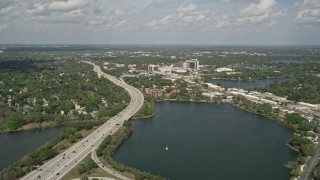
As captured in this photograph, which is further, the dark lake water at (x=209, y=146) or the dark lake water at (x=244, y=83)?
the dark lake water at (x=244, y=83)

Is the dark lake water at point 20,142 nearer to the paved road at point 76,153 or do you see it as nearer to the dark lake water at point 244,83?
the paved road at point 76,153

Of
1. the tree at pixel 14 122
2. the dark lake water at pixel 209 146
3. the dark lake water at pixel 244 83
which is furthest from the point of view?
the dark lake water at pixel 244 83

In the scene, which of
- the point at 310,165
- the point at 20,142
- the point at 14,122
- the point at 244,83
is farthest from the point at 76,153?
the point at 244,83

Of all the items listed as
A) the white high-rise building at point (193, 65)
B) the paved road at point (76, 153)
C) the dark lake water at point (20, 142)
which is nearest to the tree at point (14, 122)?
the dark lake water at point (20, 142)

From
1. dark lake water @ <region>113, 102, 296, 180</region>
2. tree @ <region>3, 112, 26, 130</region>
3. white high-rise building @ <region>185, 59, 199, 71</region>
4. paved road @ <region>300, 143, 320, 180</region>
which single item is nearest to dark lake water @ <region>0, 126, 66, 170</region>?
tree @ <region>3, 112, 26, 130</region>

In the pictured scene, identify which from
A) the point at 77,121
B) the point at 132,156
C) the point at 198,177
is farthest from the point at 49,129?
the point at 198,177

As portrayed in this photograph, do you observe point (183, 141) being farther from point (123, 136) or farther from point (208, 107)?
point (208, 107)
